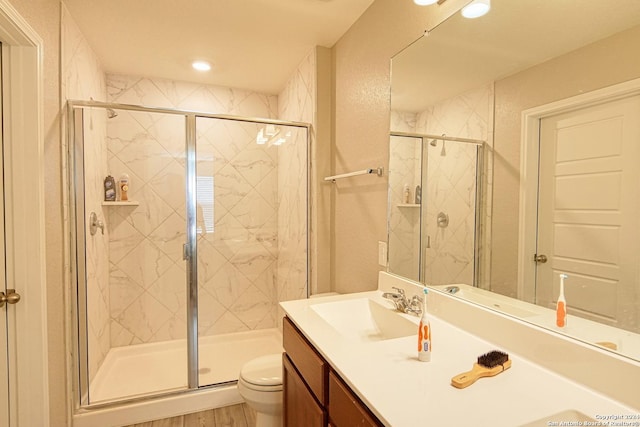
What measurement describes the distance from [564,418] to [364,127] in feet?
5.23

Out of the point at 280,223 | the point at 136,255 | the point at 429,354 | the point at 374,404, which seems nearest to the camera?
the point at 374,404

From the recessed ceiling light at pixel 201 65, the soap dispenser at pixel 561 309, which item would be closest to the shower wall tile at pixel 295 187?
the recessed ceiling light at pixel 201 65

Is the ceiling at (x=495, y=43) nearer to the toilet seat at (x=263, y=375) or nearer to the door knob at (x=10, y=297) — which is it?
the toilet seat at (x=263, y=375)

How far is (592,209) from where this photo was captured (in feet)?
2.86

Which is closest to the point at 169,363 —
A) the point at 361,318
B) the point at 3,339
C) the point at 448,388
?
the point at 3,339

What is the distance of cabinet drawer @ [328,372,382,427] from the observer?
798 mm

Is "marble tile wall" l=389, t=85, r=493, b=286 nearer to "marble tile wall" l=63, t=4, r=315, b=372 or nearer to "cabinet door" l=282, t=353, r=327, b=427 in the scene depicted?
"cabinet door" l=282, t=353, r=327, b=427

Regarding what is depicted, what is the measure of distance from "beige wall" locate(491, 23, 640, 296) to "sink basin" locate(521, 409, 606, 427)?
41cm

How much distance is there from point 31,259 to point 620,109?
2.20 meters

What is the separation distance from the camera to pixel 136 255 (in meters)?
2.80

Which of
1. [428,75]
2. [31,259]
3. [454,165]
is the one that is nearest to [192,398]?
[31,259]

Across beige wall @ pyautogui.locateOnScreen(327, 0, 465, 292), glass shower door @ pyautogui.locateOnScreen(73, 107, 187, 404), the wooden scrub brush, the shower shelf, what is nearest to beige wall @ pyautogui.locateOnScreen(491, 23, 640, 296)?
the wooden scrub brush

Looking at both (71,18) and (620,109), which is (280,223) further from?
(620,109)

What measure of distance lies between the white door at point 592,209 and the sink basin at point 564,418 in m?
0.27
